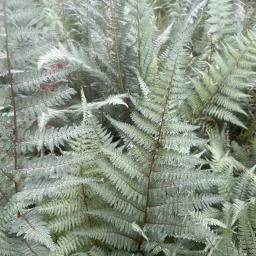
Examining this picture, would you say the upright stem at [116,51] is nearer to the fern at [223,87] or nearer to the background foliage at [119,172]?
the background foliage at [119,172]

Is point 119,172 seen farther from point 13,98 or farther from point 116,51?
point 116,51

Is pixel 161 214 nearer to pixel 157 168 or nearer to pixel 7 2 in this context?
Answer: pixel 157 168

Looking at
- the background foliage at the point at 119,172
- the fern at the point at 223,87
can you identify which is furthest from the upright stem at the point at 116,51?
the fern at the point at 223,87

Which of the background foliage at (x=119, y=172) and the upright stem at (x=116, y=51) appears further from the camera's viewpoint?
the upright stem at (x=116, y=51)

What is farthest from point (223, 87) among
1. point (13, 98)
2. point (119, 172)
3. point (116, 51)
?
point (13, 98)

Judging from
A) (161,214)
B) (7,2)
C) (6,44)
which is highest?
(7,2)

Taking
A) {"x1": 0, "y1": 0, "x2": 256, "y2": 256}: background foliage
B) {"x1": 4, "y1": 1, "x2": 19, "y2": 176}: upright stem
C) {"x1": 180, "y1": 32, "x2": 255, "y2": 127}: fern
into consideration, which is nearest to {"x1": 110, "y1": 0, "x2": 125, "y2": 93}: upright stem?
{"x1": 0, "y1": 0, "x2": 256, "y2": 256}: background foliage

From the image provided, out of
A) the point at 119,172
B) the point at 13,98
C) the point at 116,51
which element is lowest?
the point at 119,172

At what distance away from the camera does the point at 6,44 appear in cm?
143

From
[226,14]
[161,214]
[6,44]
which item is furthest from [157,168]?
[226,14]

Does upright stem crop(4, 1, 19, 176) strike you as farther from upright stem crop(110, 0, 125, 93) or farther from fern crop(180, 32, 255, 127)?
fern crop(180, 32, 255, 127)

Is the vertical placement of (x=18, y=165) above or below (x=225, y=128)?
above

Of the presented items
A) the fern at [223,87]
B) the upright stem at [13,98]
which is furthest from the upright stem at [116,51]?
the upright stem at [13,98]

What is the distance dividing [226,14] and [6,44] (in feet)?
6.06
